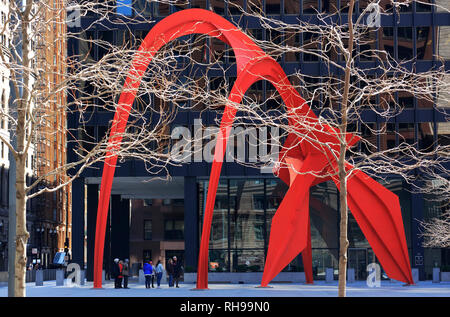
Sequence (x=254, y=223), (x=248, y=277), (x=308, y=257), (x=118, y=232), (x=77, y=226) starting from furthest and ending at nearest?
(x=118, y=232) < (x=254, y=223) < (x=77, y=226) < (x=248, y=277) < (x=308, y=257)

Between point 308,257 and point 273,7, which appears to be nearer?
point 308,257

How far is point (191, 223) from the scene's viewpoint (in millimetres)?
44531

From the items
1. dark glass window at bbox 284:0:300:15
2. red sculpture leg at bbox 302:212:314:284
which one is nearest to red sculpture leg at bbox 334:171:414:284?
red sculpture leg at bbox 302:212:314:284

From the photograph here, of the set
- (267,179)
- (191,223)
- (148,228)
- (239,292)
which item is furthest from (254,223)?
(148,228)

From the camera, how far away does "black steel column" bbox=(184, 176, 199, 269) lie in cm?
4447

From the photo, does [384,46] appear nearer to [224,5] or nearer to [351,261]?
[224,5]

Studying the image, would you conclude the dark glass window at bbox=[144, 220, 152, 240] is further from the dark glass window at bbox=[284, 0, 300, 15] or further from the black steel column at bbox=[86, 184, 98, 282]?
the dark glass window at bbox=[284, 0, 300, 15]

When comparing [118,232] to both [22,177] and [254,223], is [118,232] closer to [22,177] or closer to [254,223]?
[254,223]

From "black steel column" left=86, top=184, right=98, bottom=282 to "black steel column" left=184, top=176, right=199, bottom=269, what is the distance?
19.5ft

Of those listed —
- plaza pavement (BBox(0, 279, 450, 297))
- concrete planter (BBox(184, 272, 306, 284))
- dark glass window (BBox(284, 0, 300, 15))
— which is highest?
dark glass window (BBox(284, 0, 300, 15))

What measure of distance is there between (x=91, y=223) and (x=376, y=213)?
20503 mm

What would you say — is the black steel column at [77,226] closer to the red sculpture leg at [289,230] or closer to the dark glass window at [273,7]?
the dark glass window at [273,7]
